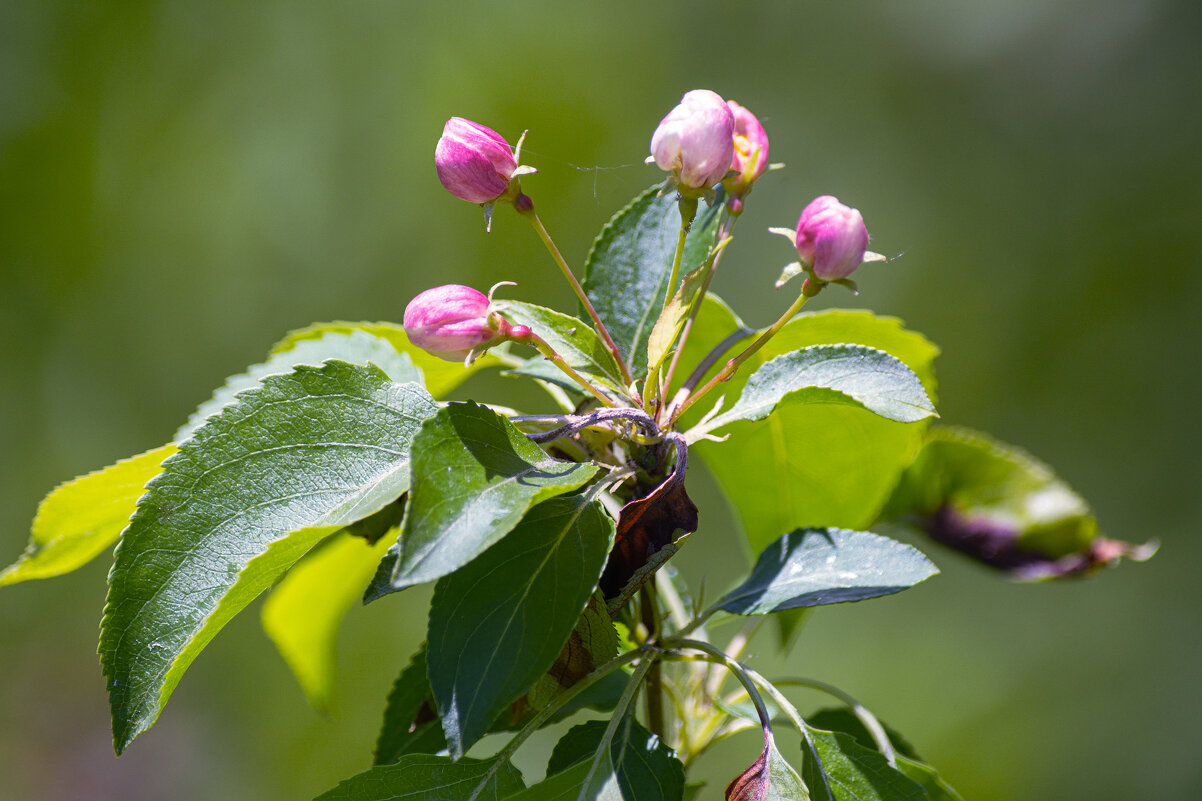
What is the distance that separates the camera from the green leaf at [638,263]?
1.86ft

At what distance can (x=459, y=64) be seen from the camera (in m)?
2.82

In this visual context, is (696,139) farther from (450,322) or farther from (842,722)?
(842,722)

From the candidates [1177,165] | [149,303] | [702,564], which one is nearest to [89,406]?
[149,303]

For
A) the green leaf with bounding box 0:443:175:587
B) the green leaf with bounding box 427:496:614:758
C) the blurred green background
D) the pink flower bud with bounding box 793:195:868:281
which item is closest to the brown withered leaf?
the green leaf with bounding box 427:496:614:758

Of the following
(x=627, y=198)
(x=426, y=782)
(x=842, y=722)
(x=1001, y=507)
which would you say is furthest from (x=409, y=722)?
(x=627, y=198)

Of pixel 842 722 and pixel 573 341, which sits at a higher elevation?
pixel 573 341

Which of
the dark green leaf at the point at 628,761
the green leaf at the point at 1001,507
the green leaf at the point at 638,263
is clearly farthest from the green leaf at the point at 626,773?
the green leaf at the point at 1001,507

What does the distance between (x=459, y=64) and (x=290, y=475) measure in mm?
2646

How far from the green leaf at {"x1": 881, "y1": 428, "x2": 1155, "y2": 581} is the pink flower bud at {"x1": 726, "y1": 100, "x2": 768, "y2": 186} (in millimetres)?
328

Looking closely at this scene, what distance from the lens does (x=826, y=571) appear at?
0.47 m

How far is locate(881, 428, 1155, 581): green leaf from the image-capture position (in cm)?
75

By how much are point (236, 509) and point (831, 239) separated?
0.31 meters

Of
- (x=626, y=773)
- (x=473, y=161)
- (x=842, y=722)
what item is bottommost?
(x=842, y=722)

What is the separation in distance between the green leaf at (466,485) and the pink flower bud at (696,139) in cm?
16
